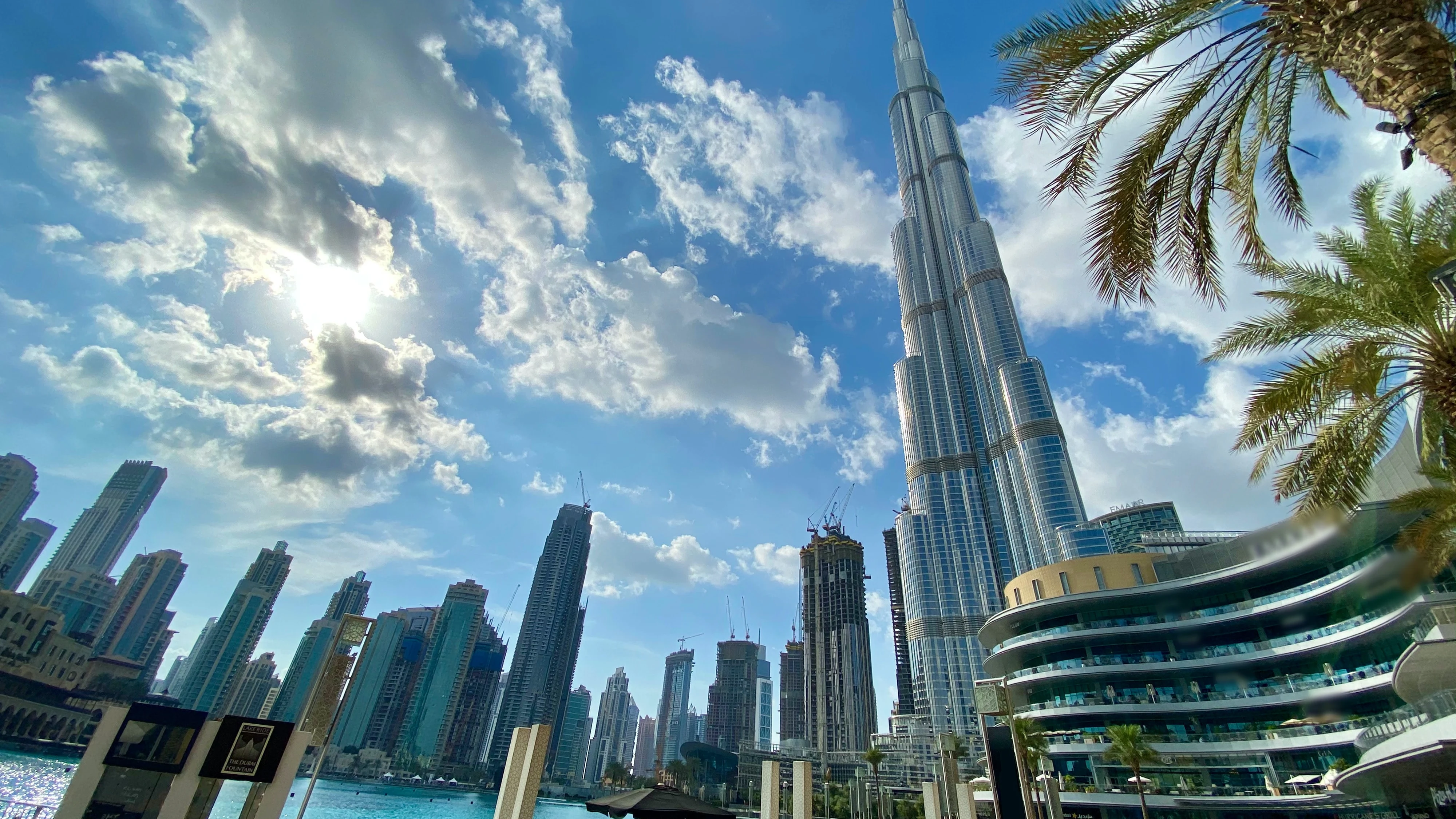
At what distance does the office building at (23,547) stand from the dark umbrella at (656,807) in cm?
23258

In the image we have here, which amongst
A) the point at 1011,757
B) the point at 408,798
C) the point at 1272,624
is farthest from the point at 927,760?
the point at 408,798

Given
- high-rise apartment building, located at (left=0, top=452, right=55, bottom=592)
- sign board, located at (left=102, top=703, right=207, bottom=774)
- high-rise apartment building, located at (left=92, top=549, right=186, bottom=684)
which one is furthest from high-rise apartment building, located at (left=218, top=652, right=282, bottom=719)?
sign board, located at (left=102, top=703, right=207, bottom=774)

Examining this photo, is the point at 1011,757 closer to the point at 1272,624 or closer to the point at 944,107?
the point at 1272,624

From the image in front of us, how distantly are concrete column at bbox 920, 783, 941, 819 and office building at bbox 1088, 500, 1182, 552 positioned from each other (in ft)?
410

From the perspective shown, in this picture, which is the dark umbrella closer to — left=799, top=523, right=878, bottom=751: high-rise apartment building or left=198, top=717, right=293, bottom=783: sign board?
left=198, top=717, right=293, bottom=783: sign board

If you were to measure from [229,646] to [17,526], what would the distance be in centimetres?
6302

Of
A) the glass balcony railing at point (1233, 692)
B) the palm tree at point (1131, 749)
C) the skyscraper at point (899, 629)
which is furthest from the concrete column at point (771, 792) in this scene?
the skyscraper at point (899, 629)

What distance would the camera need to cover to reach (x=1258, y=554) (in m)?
17.6

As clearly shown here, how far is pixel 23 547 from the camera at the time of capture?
169m

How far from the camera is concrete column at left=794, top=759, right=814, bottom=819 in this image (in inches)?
551

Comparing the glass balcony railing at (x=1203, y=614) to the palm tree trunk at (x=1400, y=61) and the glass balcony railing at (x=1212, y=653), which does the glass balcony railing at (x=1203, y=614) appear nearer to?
the glass balcony railing at (x=1212, y=653)

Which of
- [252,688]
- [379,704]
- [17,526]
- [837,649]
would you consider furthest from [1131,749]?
[17,526]

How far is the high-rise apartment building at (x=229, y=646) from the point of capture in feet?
552

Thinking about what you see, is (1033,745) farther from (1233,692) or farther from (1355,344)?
(1355,344)
